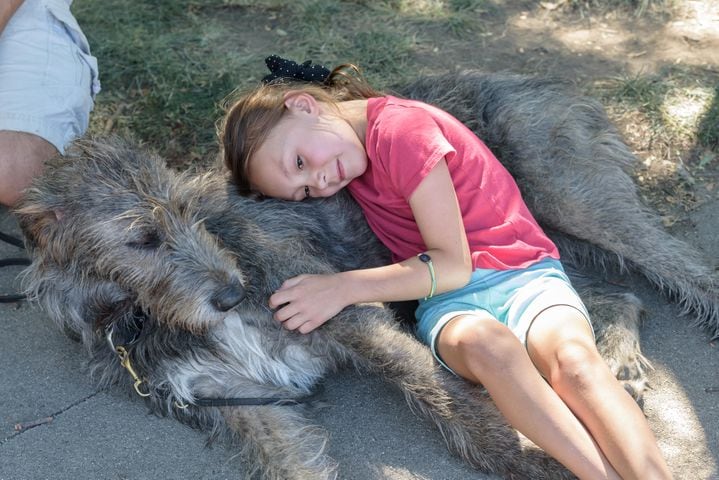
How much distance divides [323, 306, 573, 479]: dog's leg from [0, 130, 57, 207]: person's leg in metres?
2.08

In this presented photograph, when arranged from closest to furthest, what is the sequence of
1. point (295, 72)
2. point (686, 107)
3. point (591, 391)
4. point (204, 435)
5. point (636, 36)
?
point (591, 391)
point (204, 435)
point (295, 72)
point (686, 107)
point (636, 36)

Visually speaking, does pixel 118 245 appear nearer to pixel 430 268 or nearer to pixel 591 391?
pixel 430 268

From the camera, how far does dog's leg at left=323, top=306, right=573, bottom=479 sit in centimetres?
357

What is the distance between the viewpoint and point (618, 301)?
4.51 m

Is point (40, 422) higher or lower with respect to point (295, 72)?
lower

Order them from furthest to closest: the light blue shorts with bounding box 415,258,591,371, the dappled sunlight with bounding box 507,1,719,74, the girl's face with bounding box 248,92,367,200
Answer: the dappled sunlight with bounding box 507,1,719,74
the girl's face with bounding box 248,92,367,200
the light blue shorts with bounding box 415,258,591,371

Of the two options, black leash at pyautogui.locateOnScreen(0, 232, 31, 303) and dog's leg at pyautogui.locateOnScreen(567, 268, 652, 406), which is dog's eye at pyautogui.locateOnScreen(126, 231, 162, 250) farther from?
dog's leg at pyautogui.locateOnScreen(567, 268, 652, 406)

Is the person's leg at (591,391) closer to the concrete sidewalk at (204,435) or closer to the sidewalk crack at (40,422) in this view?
the concrete sidewalk at (204,435)

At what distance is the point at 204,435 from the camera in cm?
390

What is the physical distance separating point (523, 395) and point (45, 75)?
354 centimetres

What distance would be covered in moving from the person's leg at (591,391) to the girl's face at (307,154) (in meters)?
1.19

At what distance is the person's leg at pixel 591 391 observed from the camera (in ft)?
10.5

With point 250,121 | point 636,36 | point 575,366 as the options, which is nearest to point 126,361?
point 250,121

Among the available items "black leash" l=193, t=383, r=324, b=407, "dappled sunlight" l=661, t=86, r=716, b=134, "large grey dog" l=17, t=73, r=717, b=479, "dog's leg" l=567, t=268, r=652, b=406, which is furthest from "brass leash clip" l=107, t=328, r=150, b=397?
"dappled sunlight" l=661, t=86, r=716, b=134
